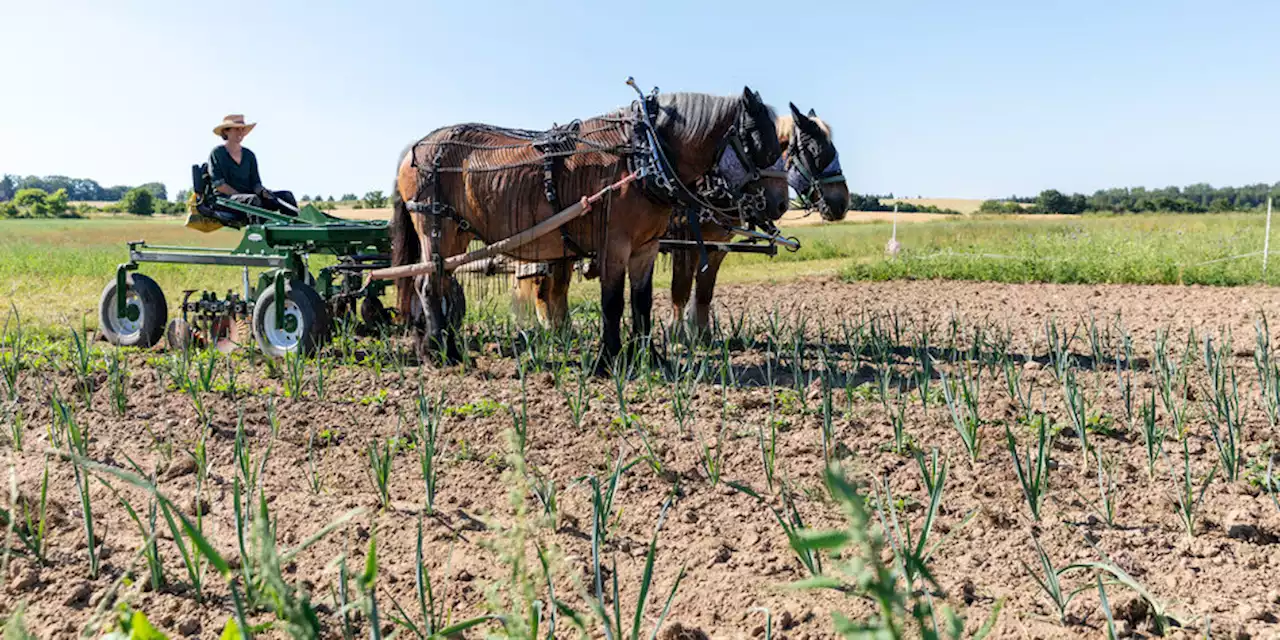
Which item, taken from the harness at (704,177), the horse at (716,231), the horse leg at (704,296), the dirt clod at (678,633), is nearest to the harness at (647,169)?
the harness at (704,177)

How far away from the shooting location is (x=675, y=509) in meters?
3.21

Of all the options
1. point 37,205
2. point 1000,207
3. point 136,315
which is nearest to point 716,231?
point 136,315

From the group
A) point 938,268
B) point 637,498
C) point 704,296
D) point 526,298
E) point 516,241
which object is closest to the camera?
point 637,498

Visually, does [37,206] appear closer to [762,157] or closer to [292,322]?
[292,322]

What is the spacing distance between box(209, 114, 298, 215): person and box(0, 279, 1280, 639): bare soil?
2.26 meters

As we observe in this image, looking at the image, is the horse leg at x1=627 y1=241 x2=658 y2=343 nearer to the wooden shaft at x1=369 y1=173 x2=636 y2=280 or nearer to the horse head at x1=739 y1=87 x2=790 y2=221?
the wooden shaft at x1=369 y1=173 x2=636 y2=280

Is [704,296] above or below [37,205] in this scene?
below

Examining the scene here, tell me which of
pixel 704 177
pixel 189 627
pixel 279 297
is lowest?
pixel 189 627

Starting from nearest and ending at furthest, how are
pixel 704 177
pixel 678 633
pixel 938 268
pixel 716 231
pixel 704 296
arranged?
1. pixel 678 633
2. pixel 704 177
3. pixel 716 231
4. pixel 704 296
5. pixel 938 268

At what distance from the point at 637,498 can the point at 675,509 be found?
0.17 meters

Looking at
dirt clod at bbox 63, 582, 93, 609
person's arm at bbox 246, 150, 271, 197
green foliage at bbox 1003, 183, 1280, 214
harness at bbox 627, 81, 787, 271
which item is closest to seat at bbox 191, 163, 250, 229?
person's arm at bbox 246, 150, 271, 197

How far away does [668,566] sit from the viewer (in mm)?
2799

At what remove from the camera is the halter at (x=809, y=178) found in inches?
241

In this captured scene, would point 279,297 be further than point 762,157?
Yes
